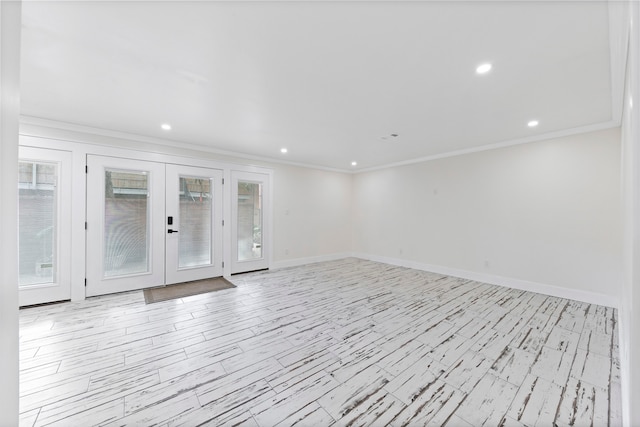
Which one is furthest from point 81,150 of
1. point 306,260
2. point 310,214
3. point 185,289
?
point 306,260

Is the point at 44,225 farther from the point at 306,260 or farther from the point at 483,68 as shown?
the point at 483,68

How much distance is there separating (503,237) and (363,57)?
157 inches

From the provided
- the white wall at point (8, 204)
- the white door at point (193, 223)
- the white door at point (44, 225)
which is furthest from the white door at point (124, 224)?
the white wall at point (8, 204)

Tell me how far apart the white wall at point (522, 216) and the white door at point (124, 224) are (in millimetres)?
4804

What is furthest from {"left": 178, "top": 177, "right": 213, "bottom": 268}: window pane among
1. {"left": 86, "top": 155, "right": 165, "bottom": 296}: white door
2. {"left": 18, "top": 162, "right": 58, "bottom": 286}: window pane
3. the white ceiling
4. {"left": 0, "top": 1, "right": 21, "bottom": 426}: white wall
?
{"left": 0, "top": 1, "right": 21, "bottom": 426}: white wall

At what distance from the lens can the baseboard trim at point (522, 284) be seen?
11.4 feet

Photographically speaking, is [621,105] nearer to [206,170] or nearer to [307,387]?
[307,387]

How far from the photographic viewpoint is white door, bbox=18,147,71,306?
3264 millimetres

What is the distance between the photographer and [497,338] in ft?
8.41

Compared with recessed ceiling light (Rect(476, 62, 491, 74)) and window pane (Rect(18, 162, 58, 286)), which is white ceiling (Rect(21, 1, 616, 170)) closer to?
recessed ceiling light (Rect(476, 62, 491, 74))

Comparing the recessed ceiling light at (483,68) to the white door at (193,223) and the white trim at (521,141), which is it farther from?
the white door at (193,223)

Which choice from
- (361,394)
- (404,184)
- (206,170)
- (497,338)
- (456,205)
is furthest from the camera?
(404,184)

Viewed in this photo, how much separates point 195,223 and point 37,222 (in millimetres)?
1918

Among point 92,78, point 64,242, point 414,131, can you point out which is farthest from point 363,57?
point 64,242
